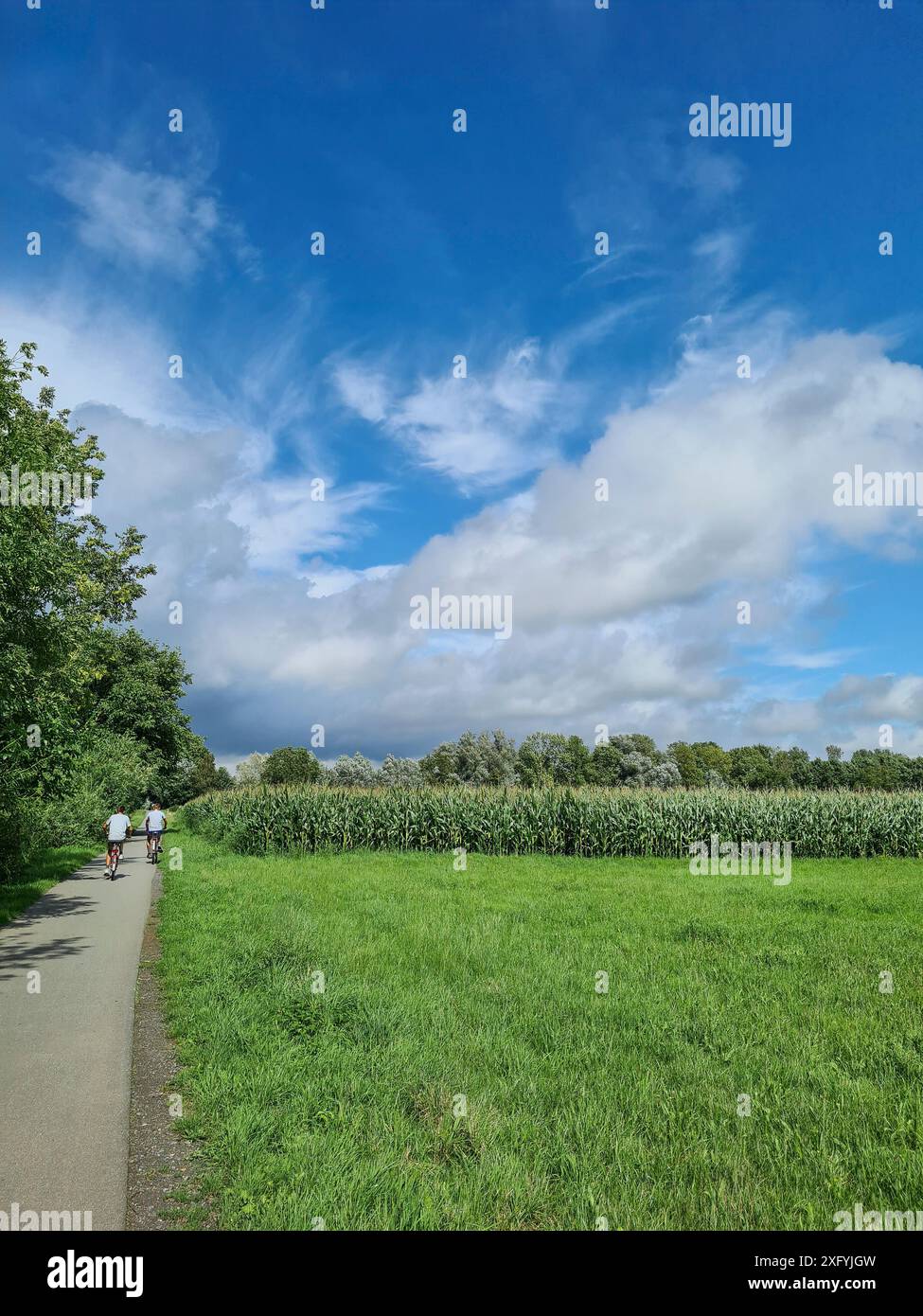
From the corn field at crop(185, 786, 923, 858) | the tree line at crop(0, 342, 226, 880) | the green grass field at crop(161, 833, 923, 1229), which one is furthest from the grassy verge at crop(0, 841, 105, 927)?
the corn field at crop(185, 786, 923, 858)

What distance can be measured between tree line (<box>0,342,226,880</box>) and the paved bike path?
3398 mm

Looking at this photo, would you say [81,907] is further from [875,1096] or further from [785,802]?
[785,802]

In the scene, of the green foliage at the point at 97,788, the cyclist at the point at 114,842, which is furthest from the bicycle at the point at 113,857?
the green foliage at the point at 97,788

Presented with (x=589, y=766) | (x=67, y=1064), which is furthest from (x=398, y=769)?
(x=67, y=1064)

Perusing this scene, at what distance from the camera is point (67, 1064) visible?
227 inches

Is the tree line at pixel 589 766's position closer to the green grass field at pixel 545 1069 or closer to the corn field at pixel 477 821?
the corn field at pixel 477 821

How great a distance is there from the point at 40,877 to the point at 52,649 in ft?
22.3

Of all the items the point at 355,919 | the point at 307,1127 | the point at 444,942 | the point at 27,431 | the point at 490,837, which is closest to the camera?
the point at 307,1127

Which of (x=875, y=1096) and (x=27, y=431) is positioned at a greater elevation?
(x=27, y=431)

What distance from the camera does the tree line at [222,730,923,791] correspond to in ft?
315

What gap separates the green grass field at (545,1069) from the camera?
12.5ft
